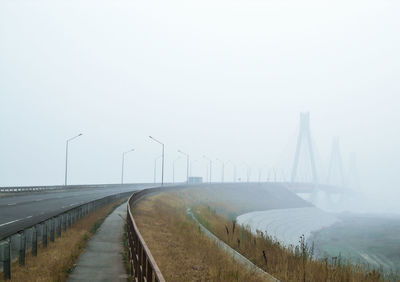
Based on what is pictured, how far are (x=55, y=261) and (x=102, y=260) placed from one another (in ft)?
4.99

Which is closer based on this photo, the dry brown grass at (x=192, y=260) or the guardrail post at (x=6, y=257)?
the guardrail post at (x=6, y=257)

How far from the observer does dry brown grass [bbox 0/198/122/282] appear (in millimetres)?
11719

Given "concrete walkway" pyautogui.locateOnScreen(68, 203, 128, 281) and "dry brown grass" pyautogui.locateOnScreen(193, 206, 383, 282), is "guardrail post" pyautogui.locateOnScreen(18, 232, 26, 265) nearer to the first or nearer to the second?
"concrete walkway" pyautogui.locateOnScreen(68, 203, 128, 281)

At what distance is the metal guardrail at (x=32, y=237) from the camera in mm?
11261

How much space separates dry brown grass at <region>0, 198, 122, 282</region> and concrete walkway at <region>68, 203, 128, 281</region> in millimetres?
265

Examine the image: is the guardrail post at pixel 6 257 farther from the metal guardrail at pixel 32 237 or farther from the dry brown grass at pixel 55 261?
the dry brown grass at pixel 55 261

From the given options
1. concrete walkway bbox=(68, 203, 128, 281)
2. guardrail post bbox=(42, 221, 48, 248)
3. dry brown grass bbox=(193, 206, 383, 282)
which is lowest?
dry brown grass bbox=(193, 206, 383, 282)

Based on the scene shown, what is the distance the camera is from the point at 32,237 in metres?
14.6

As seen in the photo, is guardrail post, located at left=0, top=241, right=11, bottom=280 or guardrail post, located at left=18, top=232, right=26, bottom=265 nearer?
guardrail post, located at left=0, top=241, right=11, bottom=280

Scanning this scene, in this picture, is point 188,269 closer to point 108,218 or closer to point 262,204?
point 108,218

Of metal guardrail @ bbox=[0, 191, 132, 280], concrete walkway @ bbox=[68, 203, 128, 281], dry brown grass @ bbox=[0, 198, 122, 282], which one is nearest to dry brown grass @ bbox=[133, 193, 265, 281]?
concrete walkway @ bbox=[68, 203, 128, 281]

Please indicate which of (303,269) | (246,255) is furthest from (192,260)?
(246,255)

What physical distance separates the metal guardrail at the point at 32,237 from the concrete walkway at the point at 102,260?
1566mm

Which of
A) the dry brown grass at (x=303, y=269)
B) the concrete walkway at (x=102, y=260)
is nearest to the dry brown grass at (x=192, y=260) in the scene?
the concrete walkway at (x=102, y=260)
